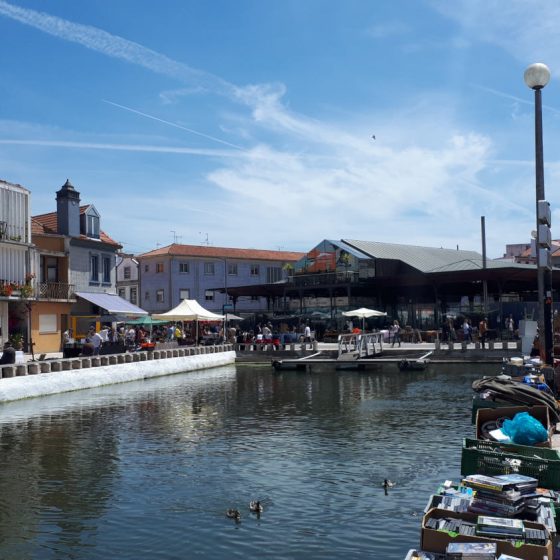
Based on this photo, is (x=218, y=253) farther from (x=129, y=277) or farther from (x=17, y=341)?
(x=17, y=341)

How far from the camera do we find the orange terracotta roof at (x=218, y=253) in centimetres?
7462

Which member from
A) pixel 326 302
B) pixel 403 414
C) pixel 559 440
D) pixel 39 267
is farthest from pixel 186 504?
pixel 326 302

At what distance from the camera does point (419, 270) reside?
2064 inches

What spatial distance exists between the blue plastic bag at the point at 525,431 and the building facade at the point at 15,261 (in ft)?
102

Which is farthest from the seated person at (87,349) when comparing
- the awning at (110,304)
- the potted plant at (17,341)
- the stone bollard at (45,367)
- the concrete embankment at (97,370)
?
the awning at (110,304)

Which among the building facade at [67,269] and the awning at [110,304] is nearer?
the building facade at [67,269]

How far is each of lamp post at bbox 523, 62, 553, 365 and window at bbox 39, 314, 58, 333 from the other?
30.4 meters

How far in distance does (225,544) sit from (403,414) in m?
11.3

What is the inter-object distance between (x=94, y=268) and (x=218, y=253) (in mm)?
32105

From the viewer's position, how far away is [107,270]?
4662cm

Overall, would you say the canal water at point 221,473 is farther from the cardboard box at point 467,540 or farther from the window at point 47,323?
the window at point 47,323

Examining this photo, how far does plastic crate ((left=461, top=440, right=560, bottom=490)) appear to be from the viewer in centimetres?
704

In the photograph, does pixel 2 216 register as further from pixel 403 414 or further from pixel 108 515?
pixel 108 515

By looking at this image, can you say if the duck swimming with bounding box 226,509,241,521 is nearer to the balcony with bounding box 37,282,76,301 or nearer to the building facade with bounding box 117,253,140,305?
the balcony with bounding box 37,282,76,301
